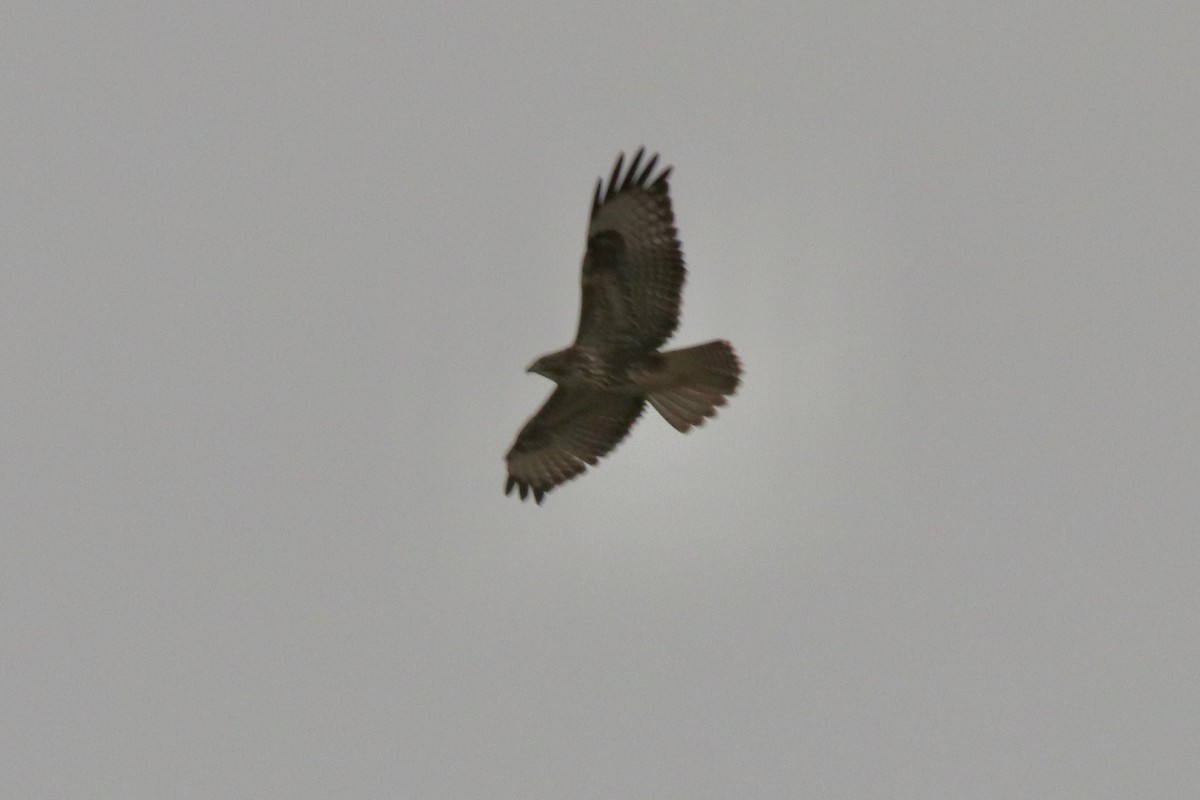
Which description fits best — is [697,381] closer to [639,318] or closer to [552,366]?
[639,318]

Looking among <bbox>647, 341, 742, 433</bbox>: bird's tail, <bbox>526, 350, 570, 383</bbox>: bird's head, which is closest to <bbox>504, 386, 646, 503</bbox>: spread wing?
<bbox>526, 350, 570, 383</bbox>: bird's head

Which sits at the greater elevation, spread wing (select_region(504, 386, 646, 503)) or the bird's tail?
the bird's tail

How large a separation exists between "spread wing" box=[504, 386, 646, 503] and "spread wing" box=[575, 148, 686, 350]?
1145 millimetres

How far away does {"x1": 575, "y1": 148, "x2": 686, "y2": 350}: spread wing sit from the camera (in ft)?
44.2

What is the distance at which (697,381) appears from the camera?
13594 millimetres

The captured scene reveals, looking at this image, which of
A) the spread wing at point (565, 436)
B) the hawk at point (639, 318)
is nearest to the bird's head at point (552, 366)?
the hawk at point (639, 318)

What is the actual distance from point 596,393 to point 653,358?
39.3 inches

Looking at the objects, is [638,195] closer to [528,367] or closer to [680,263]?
[680,263]

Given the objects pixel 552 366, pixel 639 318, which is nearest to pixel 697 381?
pixel 639 318

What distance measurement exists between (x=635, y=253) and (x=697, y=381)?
1.01 meters

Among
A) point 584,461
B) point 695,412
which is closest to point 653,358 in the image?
point 695,412

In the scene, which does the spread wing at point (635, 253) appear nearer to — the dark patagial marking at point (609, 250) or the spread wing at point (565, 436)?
the dark patagial marking at point (609, 250)

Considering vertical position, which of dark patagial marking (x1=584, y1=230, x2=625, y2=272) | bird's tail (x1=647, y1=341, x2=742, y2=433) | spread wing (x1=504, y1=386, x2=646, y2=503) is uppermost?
dark patagial marking (x1=584, y1=230, x2=625, y2=272)

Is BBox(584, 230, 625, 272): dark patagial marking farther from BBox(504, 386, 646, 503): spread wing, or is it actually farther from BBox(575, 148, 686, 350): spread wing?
BBox(504, 386, 646, 503): spread wing
